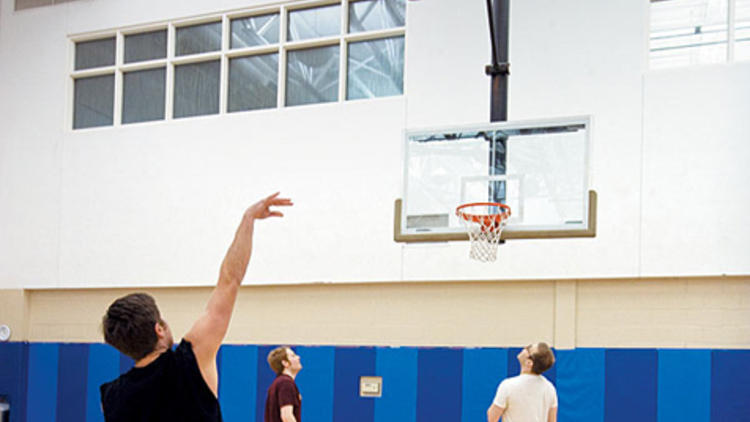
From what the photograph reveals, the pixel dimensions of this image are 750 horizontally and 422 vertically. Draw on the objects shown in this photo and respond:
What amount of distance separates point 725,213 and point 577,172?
2254 millimetres

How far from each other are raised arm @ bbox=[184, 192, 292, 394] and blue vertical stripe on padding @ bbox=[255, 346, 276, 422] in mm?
8318

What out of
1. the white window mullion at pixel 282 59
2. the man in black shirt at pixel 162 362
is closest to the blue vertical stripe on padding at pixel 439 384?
the white window mullion at pixel 282 59

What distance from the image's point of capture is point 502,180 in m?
7.84

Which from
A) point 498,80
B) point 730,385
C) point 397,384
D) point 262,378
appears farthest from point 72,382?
point 730,385

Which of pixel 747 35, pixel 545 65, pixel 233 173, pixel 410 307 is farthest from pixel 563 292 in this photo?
pixel 233 173

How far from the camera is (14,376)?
1200 cm

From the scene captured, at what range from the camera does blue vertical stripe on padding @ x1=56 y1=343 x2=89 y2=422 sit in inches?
456

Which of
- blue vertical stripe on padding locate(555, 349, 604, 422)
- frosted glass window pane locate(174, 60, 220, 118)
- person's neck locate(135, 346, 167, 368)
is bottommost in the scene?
blue vertical stripe on padding locate(555, 349, 604, 422)

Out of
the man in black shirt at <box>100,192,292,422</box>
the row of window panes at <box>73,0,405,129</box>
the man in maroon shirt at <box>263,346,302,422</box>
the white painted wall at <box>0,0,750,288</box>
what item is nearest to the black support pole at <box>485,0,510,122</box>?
the white painted wall at <box>0,0,750,288</box>

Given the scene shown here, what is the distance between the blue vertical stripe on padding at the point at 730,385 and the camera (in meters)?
8.76

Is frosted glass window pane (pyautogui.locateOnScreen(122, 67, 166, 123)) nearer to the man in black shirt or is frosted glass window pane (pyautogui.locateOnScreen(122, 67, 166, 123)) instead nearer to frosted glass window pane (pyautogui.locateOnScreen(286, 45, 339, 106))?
frosted glass window pane (pyautogui.locateOnScreen(286, 45, 339, 106))

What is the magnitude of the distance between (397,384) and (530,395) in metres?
4.14

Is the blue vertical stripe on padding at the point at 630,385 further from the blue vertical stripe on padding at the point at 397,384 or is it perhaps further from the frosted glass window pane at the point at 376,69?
the frosted glass window pane at the point at 376,69

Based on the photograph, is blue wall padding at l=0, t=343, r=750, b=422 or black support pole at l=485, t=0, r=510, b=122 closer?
black support pole at l=485, t=0, r=510, b=122
